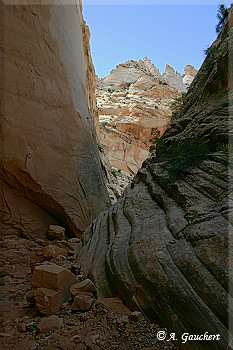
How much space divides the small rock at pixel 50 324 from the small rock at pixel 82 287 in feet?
1.62

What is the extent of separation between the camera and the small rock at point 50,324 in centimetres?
252

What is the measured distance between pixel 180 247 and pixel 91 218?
202 inches

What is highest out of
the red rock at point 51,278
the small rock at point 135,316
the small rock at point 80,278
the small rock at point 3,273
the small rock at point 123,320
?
the red rock at point 51,278

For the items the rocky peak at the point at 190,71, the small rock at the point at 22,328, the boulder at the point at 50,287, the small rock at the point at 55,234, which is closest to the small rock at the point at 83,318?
the boulder at the point at 50,287

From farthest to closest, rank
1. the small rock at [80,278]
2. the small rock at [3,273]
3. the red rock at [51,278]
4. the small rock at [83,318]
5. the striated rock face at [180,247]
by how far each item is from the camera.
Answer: the small rock at [3,273] → the small rock at [80,278] → the red rock at [51,278] → the small rock at [83,318] → the striated rock face at [180,247]

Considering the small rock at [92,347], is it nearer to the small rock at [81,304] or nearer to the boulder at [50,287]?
the small rock at [81,304]

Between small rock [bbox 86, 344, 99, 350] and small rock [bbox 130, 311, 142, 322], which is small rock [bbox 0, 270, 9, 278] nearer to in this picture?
small rock [bbox 86, 344, 99, 350]

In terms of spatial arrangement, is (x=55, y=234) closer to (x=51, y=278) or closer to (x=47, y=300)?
(x=51, y=278)

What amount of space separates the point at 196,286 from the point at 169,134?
6285 millimetres

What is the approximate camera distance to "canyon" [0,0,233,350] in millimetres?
2422

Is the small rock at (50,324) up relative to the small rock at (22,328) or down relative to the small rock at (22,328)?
up

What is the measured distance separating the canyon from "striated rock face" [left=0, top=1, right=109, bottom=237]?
Result: 0.11 feet

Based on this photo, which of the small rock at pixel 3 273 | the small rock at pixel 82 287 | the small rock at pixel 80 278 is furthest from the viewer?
the small rock at pixel 3 273

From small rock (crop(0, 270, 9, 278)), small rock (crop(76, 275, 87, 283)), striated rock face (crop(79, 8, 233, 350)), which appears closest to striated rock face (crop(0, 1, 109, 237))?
striated rock face (crop(79, 8, 233, 350))
